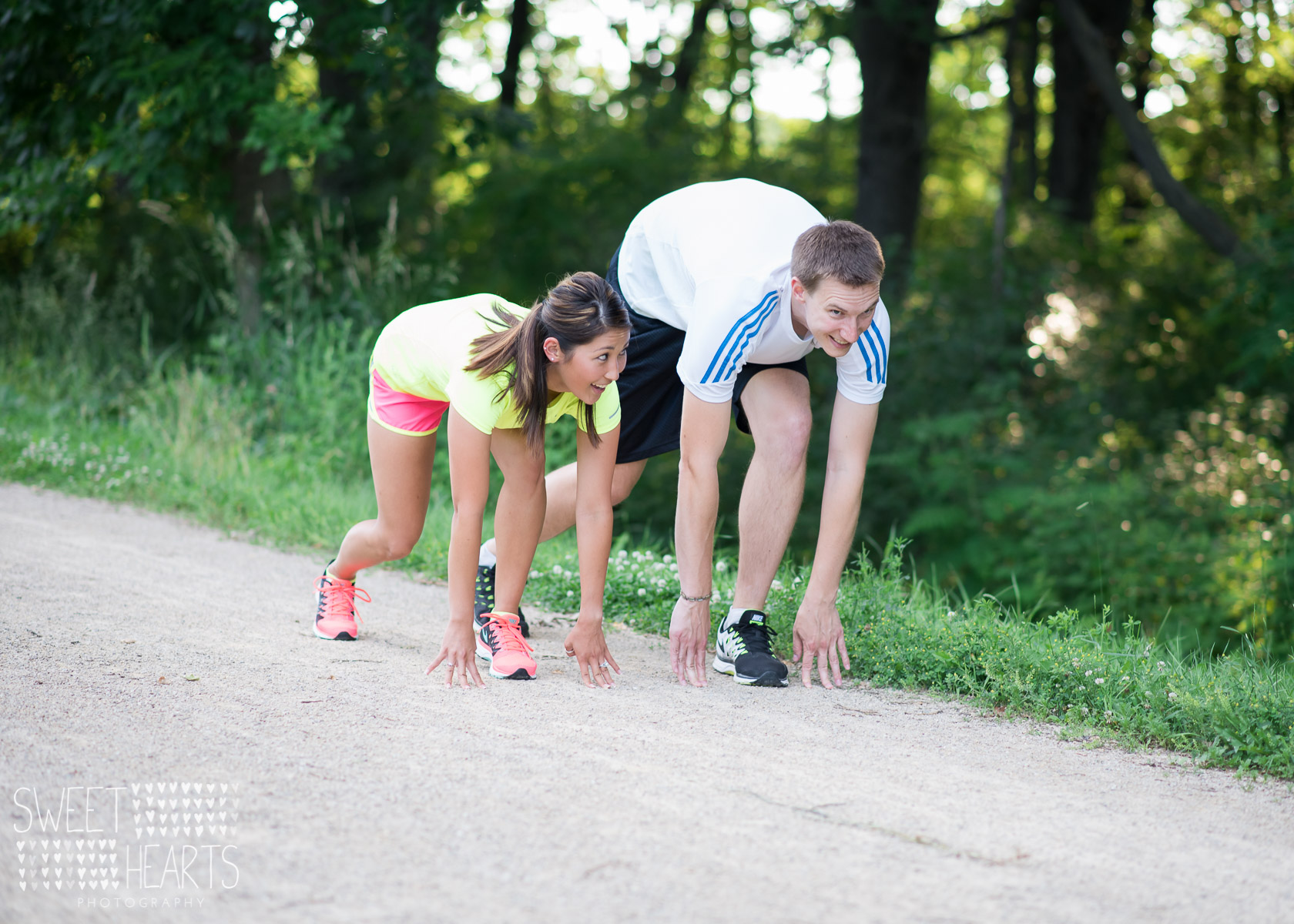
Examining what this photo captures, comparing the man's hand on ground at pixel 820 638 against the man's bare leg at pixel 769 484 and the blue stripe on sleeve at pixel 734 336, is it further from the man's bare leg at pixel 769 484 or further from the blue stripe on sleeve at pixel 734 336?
the blue stripe on sleeve at pixel 734 336

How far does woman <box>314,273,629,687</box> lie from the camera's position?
11.3ft

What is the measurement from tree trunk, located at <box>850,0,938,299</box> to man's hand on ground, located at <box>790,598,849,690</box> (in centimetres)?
872

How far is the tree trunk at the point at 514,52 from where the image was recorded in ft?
49.7

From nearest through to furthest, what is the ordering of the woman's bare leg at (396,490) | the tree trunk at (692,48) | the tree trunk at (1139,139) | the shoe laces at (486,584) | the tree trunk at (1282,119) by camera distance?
the woman's bare leg at (396,490) < the shoe laces at (486,584) < the tree trunk at (1139,139) < the tree trunk at (1282,119) < the tree trunk at (692,48)

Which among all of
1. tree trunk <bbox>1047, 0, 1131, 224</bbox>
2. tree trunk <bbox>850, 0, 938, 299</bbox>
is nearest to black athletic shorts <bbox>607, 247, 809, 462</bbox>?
tree trunk <bbox>850, 0, 938, 299</bbox>

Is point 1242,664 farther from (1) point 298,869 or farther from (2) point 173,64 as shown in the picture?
(2) point 173,64

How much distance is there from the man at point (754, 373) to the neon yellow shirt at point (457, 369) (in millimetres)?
383

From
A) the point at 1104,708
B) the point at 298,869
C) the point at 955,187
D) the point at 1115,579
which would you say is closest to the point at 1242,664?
the point at 1104,708

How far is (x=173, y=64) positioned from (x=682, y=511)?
669 centimetres

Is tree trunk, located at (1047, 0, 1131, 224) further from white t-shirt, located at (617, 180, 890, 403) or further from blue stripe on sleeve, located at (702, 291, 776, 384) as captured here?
blue stripe on sleeve, located at (702, 291, 776, 384)

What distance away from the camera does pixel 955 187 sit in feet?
80.1

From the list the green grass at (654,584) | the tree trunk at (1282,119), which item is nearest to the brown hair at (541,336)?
the green grass at (654,584)

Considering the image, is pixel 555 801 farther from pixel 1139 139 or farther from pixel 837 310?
pixel 1139 139

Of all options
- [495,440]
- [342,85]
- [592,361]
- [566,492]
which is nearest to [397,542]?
[495,440]
